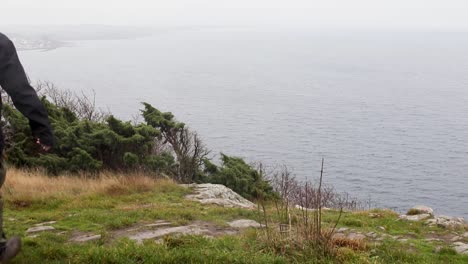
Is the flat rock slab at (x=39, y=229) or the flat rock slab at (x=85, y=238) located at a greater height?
the flat rock slab at (x=85, y=238)

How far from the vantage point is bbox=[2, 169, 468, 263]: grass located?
5789 mm

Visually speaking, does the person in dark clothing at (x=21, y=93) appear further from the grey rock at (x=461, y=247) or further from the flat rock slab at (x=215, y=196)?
the flat rock slab at (x=215, y=196)

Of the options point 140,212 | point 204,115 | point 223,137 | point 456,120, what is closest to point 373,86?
point 456,120

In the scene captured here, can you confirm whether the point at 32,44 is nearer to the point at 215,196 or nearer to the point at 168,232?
the point at 215,196

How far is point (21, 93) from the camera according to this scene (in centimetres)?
422

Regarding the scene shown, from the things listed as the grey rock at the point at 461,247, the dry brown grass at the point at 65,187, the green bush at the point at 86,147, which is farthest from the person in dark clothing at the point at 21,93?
the green bush at the point at 86,147

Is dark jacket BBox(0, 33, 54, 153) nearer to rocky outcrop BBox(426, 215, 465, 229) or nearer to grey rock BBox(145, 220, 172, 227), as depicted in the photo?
grey rock BBox(145, 220, 172, 227)

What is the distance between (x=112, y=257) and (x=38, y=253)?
936 millimetres

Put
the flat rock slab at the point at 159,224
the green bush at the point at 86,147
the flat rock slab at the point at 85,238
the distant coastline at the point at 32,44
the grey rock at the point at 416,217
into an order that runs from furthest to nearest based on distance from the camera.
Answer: the distant coastline at the point at 32,44 → the green bush at the point at 86,147 → the grey rock at the point at 416,217 → the flat rock slab at the point at 159,224 → the flat rock slab at the point at 85,238

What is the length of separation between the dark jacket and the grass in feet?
6.21

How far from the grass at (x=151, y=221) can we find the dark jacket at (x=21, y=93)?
1893mm

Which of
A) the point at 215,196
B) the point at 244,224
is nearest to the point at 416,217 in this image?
the point at 244,224

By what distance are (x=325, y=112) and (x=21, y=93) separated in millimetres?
88054

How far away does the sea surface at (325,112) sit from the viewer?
59094 mm
